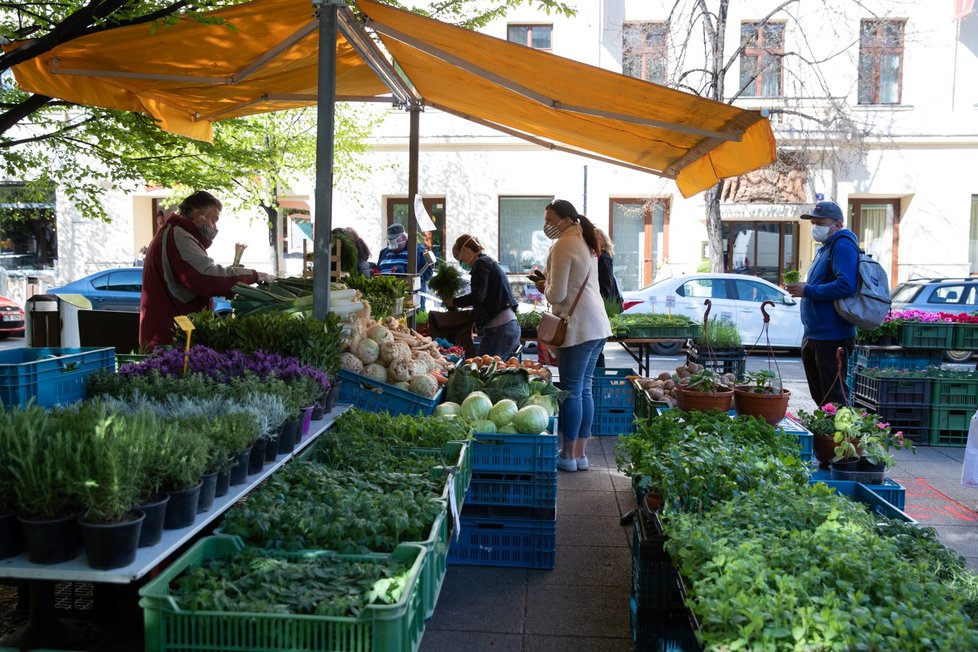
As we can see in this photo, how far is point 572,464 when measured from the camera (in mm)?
6426

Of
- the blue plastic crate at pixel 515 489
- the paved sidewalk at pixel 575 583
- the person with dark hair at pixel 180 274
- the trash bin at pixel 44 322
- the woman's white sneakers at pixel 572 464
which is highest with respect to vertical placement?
the person with dark hair at pixel 180 274

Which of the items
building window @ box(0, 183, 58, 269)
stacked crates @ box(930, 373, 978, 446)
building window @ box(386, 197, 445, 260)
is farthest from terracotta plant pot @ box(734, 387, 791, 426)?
building window @ box(0, 183, 58, 269)

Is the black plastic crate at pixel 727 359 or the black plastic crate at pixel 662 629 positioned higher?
the black plastic crate at pixel 727 359

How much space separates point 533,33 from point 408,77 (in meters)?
15.0

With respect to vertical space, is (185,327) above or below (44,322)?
above

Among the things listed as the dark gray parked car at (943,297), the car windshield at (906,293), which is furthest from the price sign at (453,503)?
the car windshield at (906,293)

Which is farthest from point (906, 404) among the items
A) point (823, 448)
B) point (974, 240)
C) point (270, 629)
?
point (974, 240)

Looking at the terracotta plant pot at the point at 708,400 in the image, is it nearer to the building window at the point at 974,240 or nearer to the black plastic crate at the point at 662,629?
the black plastic crate at the point at 662,629

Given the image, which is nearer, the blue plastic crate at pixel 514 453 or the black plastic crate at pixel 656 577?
the black plastic crate at pixel 656 577

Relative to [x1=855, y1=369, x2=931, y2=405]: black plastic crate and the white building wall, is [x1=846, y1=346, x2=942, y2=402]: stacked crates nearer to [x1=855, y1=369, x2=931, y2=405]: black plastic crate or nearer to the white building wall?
[x1=855, y1=369, x2=931, y2=405]: black plastic crate

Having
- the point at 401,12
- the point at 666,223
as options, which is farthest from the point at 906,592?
the point at 666,223

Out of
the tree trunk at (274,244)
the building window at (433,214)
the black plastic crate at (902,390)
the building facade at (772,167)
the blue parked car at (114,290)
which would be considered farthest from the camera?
the building window at (433,214)

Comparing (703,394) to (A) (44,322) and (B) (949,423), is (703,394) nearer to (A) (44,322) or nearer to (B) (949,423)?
(B) (949,423)

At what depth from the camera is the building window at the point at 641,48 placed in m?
20.4
